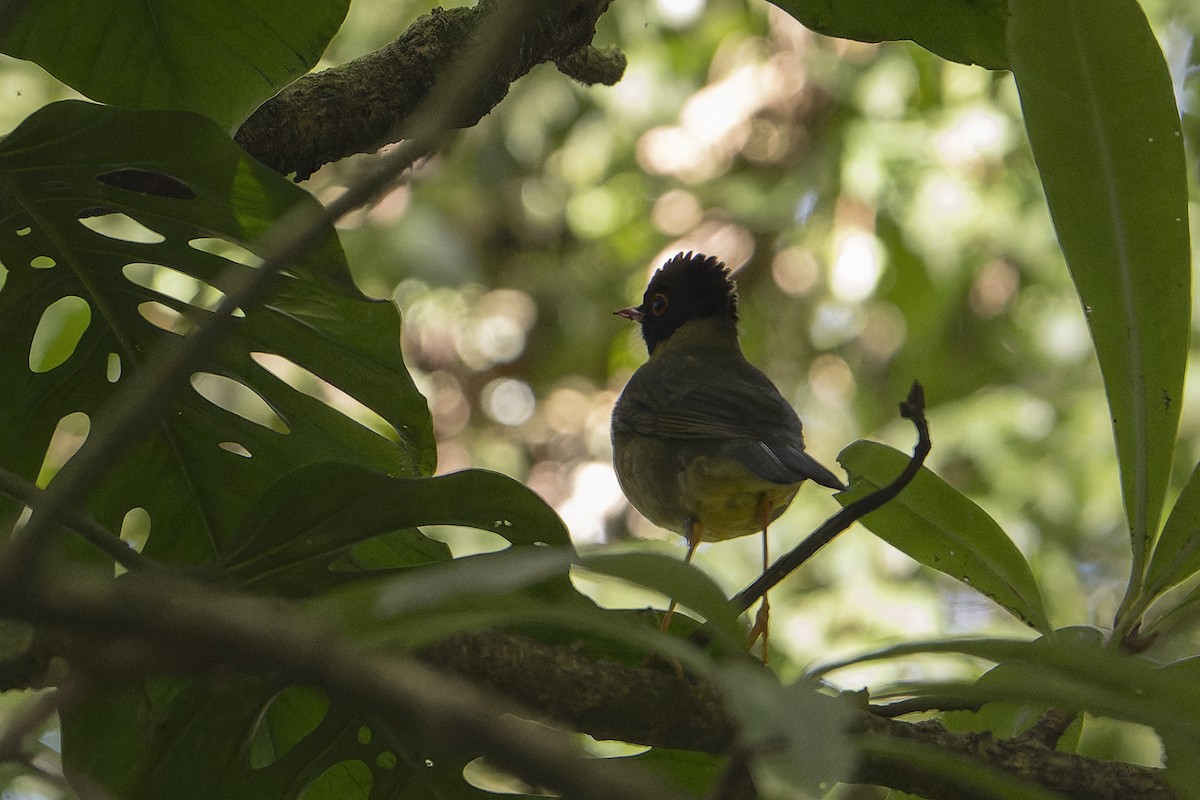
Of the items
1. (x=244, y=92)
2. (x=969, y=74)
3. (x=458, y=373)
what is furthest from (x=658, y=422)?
(x=458, y=373)

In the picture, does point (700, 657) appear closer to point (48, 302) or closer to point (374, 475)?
point (374, 475)

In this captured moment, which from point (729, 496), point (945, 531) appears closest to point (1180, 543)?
point (945, 531)

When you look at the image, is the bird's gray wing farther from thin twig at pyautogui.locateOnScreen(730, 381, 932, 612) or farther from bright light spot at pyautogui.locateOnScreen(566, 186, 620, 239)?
bright light spot at pyautogui.locateOnScreen(566, 186, 620, 239)

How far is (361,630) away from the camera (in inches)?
42.1

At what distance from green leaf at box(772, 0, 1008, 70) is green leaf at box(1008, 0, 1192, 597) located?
0.18 m

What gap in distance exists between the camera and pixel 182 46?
1.92 meters

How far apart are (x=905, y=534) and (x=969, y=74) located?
6.18 metres

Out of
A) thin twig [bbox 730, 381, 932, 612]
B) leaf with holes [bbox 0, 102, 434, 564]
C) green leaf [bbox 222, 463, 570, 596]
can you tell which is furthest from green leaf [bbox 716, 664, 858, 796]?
leaf with holes [bbox 0, 102, 434, 564]

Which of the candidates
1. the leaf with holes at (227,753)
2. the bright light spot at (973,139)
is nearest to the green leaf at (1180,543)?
the leaf with holes at (227,753)

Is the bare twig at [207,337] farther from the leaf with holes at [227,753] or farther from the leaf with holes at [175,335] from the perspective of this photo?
the leaf with holes at [227,753]

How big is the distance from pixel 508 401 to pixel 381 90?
312 inches

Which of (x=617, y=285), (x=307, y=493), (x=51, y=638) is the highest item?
(x=617, y=285)

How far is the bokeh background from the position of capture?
280 inches

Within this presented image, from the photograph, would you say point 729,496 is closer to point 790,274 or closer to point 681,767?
point 681,767
